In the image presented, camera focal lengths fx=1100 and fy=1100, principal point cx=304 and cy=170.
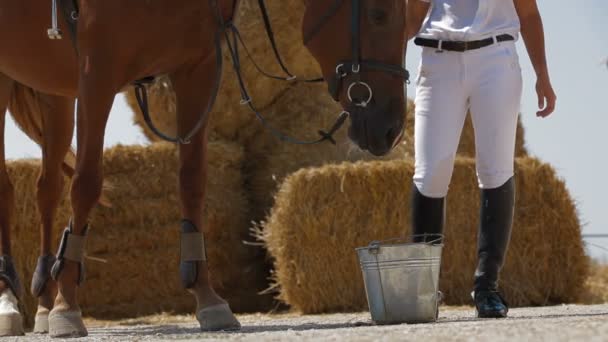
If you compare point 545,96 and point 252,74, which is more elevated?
point 252,74

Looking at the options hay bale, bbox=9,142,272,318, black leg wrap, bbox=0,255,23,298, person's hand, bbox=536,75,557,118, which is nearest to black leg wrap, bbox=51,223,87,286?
black leg wrap, bbox=0,255,23,298

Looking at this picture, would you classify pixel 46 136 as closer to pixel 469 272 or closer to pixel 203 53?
pixel 203 53

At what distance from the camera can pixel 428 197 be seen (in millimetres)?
4535

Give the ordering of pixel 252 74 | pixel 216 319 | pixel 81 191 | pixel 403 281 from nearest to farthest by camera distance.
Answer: pixel 403 281 < pixel 81 191 < pixel 216 319 < pixel 252 74

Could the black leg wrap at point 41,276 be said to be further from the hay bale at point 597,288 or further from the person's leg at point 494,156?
the hay bale at point 597,288

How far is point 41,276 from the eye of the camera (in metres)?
5.35

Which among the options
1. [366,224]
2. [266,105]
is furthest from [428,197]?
[266,105]

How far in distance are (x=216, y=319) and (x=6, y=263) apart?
5.41 ft

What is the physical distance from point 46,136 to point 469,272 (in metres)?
2.65

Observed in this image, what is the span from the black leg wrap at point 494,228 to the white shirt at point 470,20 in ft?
2.05

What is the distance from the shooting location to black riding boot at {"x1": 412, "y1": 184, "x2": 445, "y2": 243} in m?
4.54

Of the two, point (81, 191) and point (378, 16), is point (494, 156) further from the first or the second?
point (81, 191)

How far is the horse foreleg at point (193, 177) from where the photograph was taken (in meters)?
4.52

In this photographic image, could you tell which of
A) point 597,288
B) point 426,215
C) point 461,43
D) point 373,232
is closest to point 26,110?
point 373,232
